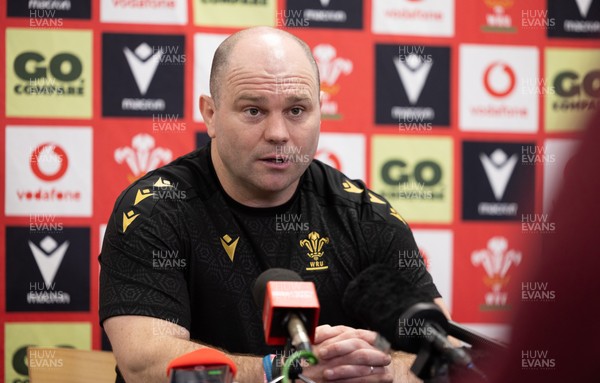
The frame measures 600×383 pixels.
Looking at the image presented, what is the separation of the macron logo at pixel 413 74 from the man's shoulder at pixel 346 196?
2.82 feet

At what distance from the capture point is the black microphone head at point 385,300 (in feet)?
2.86

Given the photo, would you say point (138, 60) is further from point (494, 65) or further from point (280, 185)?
point (494, 65)

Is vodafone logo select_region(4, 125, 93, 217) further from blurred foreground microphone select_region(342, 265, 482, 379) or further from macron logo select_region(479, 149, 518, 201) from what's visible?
blurred foreground microphone select_region(342, 265, 482, 379)

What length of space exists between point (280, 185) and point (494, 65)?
4.68 feet

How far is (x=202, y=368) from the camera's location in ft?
2.74

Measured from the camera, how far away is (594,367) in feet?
1.09

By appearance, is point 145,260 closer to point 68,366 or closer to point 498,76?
point 68,366

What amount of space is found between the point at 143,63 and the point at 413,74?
1.06 m

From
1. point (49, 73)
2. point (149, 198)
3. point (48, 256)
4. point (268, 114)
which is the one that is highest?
point (49, 73)

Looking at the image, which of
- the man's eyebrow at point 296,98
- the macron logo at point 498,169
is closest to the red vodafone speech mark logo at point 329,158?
the macron logo at point 498,169

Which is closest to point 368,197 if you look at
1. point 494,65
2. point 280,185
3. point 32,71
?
point 280,185

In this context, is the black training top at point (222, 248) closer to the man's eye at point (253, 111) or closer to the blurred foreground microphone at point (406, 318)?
the man's eye at point (253, 111)

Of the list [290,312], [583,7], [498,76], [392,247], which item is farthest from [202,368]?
[583,7]

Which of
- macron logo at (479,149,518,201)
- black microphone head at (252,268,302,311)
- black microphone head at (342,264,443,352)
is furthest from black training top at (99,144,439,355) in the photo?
macron logo at (479,149,518,201)
